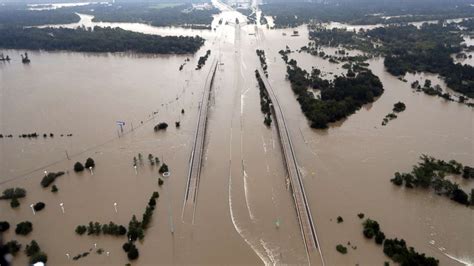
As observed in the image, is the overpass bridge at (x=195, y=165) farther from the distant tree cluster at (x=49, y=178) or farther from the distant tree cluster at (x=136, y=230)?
the distant tree cluster at (x=49, y=178)

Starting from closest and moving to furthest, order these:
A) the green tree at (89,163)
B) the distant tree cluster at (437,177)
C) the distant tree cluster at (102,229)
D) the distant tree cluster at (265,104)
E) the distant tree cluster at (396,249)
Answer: the distant tree cluster at (396,249), the distant tree cluster at (102,229), the distant tree cluster at (437,177), the green tree at (89,163), the distant tree cluster at (265,104)

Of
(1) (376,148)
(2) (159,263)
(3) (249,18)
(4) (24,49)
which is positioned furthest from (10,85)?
(3) (249,18)

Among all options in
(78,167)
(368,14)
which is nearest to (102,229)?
(78,167)

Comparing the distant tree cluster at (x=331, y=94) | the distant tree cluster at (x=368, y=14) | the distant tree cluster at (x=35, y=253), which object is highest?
the distant tree cluster at (x=368, y=14)

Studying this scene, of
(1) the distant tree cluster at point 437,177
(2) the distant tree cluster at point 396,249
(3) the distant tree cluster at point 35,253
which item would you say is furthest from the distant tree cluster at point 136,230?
Result: (1) the distant tree cluster at point 437,177

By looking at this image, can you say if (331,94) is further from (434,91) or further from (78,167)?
(78,167)

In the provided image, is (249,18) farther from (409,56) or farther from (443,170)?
(443,170)

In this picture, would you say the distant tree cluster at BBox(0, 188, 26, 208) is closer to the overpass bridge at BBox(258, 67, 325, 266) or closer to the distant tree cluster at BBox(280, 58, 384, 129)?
the overpass bridge at BBox(258, 67, 325, 266)
